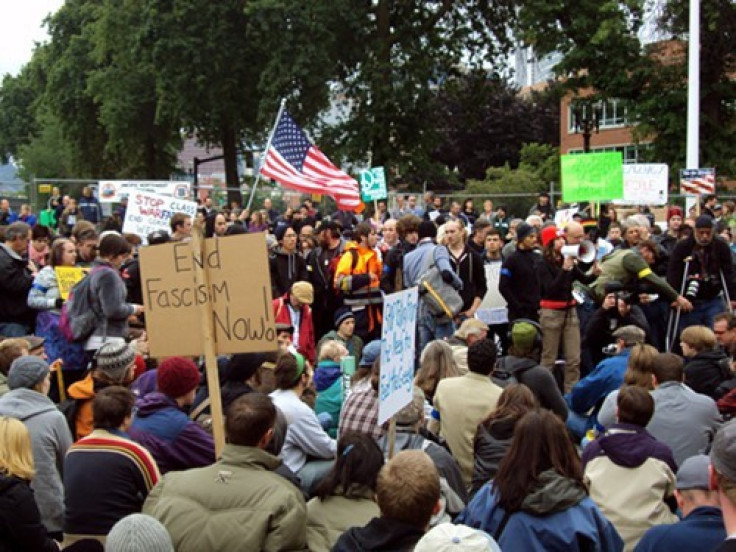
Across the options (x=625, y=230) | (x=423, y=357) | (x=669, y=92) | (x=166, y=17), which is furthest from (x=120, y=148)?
(x=423, y=357)

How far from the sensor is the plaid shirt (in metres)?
6.11

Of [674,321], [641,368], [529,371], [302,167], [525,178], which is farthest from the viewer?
[525,178]

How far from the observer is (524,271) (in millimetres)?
11320

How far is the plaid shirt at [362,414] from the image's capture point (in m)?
6.11

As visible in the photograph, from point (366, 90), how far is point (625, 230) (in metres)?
20.2

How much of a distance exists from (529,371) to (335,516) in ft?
9.57

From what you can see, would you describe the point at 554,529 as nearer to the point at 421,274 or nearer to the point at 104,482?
the point at 104,482

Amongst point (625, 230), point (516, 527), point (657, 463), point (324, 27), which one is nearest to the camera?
point (516, 527)

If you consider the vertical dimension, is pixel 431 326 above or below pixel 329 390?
below

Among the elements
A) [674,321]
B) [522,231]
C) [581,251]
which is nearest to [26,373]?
[522,231]

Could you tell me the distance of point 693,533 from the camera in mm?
3740

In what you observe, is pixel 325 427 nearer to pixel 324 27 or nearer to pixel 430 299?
pixel 430 299

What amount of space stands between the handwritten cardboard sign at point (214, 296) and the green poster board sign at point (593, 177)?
11.8 m

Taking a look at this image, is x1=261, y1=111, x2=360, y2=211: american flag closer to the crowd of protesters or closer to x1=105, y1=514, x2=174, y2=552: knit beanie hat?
the crowd of protesters
